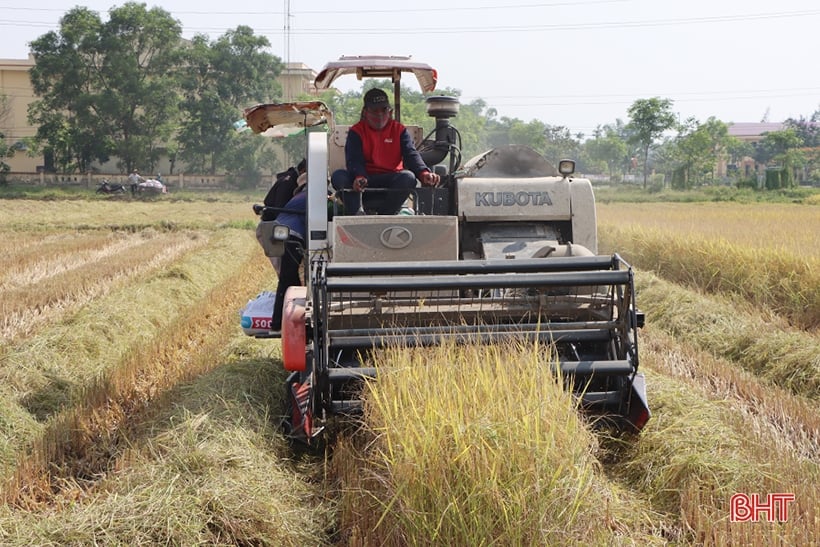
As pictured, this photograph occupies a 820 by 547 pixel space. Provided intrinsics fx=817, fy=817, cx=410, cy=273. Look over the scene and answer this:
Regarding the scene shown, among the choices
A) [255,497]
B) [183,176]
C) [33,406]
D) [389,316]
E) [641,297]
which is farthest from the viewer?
[183,176]

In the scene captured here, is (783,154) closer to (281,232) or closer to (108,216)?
(108,216)

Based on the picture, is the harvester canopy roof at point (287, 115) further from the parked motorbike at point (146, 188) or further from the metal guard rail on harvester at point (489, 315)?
the parked motorbike at point (146, 188)

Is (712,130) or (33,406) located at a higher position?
(712,130)

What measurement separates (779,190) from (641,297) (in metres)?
33.5

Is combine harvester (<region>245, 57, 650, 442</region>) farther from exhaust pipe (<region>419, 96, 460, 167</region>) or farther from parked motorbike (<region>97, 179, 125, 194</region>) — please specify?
parked motorbike (<region>97, 179, 125, 194</region>)

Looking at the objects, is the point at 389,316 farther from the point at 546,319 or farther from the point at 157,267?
the point at 157,267

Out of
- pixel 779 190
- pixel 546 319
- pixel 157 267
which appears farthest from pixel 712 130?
pixel 546 319

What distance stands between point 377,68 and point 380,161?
903 mm

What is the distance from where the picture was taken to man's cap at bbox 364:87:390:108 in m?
5.94

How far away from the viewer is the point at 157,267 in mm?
13539

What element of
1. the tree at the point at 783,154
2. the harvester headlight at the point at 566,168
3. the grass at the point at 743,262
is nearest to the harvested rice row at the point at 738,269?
the grass at the point at 743,262

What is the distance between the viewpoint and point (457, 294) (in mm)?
5371

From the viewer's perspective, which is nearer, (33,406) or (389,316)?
(389,316)

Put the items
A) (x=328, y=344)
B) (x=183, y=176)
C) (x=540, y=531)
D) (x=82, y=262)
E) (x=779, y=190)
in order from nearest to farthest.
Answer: (x=540, y=531), (x=328, y=344), (x=82, y=262), (x=779, y=190), (x=183, y=176)
